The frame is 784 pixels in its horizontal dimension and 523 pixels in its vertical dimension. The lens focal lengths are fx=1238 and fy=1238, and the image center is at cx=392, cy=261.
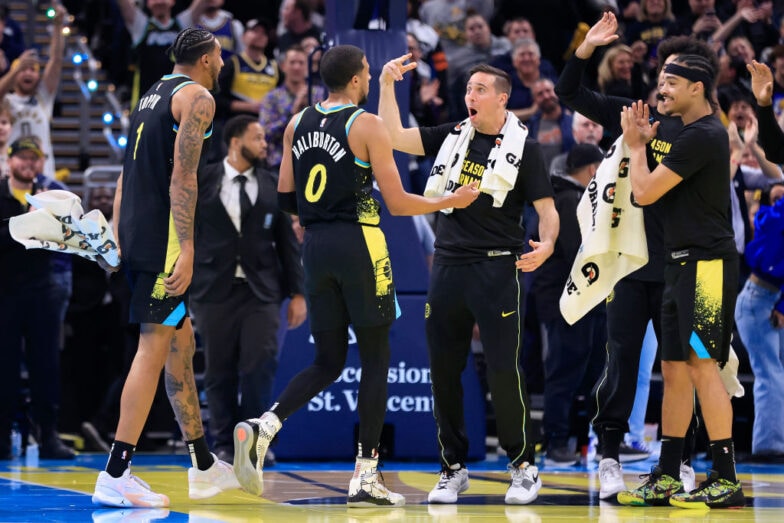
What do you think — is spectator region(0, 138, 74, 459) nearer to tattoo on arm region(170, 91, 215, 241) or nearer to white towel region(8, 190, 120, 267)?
white towel region(8, 190, 120, 267)

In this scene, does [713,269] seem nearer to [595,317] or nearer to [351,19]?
[595,317]

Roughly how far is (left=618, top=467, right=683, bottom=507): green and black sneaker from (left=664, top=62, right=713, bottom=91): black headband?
2105mm

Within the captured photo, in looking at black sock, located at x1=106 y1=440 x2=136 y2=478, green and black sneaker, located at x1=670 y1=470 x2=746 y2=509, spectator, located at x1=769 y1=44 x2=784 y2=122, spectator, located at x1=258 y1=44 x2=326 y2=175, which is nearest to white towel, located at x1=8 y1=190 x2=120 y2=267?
black sock, located at x1=106 y1=440 x2=136 y2=478

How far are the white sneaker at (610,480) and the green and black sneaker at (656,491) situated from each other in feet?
0.43

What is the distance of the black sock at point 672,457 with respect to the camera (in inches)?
264

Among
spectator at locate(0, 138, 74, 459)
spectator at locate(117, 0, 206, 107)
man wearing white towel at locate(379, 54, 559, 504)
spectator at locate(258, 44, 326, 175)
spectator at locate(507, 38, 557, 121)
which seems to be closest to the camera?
man wearing white towel at locate(379, 54, 559, 504)

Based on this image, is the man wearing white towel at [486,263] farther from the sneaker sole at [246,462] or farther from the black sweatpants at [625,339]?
the sneaker sole at [246,462]

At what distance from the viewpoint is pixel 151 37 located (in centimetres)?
1305

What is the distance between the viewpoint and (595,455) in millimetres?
9906

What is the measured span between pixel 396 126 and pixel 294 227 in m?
3.21

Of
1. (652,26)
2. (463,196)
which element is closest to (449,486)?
(463,196)

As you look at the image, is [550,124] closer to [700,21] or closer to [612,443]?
[700,21]

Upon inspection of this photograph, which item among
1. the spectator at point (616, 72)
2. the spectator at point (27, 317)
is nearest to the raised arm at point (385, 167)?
the spectator at point (27, 317)

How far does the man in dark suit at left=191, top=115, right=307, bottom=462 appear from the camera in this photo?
9.20 m
